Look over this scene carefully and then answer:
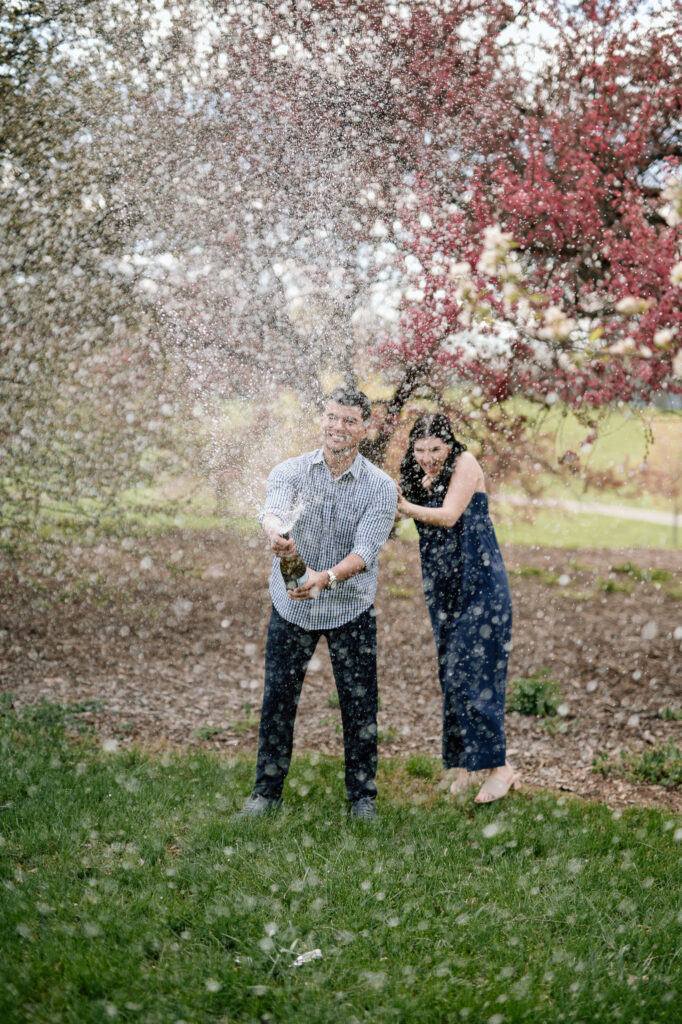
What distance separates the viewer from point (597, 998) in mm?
2230

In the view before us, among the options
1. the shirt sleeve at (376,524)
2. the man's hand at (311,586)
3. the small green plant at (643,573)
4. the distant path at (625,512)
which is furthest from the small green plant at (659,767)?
the distant path at (625,512)

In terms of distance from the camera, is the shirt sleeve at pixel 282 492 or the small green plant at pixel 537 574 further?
Result: the small green plant at pixel 537 574

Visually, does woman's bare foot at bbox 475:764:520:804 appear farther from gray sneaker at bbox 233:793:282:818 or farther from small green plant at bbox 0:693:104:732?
small green plant at bbox 0:693:104:732

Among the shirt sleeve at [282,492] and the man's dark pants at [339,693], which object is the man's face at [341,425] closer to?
the shirt sleeve at [282,492]

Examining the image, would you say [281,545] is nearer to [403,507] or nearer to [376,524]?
[376,524]

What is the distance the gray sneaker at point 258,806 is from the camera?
3275 millimetres

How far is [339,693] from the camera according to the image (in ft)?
11.0

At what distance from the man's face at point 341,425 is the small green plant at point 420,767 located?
5.92 feet

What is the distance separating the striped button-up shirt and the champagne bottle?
0.67 ft

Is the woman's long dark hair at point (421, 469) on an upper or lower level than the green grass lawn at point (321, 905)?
upper

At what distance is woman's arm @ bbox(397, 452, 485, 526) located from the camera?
11.4 ft

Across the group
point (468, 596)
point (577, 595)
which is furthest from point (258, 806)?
point (577, 595)

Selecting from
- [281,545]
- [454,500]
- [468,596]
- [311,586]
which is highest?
[454,500]

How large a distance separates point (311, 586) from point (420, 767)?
61.1 inches
